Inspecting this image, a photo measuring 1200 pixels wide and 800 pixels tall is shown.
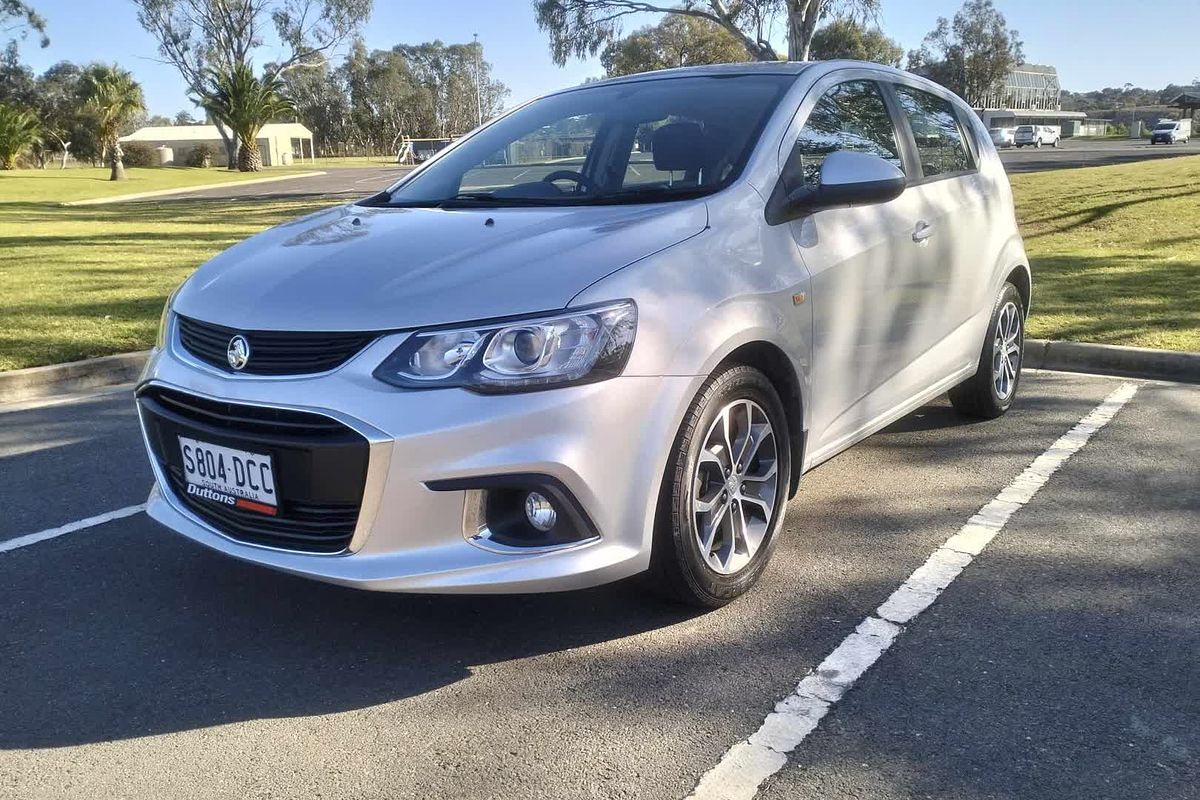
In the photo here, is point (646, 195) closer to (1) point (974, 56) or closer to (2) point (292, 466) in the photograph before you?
(2) point (292, 466)

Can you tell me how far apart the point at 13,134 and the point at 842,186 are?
5746 centimetres

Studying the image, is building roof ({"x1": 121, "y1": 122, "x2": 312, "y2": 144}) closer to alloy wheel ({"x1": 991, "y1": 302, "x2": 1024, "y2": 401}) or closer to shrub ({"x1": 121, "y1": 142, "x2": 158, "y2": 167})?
shrub ({"x1": 121, "y1": 142, "x2": 158, "y2": 167})

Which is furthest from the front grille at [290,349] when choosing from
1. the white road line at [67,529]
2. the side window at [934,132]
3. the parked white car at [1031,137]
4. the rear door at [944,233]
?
the parked white car at [1031,137]

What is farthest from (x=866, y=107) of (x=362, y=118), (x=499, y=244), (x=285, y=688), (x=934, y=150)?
(x=362, y=118)

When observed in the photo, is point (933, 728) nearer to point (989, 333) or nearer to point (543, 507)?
point (543, 507)

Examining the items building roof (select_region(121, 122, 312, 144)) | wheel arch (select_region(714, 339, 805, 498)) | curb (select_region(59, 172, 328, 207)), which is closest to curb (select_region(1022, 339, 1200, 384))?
wheel arch (select_region(714, 339, 805, 498))

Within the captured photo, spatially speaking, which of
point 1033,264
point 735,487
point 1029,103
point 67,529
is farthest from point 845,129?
point 1029,103

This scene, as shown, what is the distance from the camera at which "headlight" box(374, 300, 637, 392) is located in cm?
268

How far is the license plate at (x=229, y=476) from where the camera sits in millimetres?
2850

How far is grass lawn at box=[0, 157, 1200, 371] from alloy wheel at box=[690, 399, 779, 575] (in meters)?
4.46

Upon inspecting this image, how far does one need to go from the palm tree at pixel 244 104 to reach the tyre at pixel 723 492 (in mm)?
54232

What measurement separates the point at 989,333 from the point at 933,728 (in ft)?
9.59

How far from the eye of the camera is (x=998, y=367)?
17.4 feet

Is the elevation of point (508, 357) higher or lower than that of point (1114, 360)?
higher
